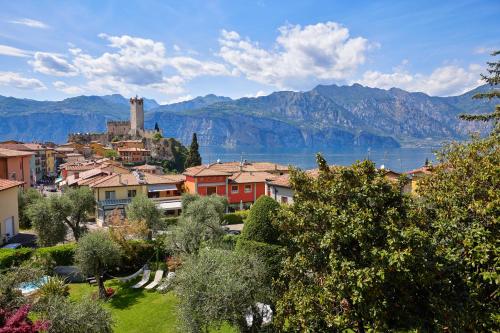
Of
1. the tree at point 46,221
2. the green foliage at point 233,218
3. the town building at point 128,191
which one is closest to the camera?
the tree at point 46,221

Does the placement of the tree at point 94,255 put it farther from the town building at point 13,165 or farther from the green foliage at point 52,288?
the town building at point 13,165

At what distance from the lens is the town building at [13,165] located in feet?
133

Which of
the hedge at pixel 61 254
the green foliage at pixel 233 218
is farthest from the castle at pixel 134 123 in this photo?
the hedge at pixel 61 254

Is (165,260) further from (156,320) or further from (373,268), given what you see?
(373,268)

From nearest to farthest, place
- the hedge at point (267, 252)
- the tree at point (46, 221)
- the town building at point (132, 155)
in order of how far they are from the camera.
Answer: the hedge at point (267, 252) → the tree at point (46, 221) → the town building at point (132, 155)

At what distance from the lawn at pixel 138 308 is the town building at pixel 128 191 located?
16.8 metres

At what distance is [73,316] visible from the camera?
11117 mm

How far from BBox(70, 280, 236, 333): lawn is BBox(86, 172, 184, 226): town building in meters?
16.8

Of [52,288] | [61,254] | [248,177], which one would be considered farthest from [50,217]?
[248,177]

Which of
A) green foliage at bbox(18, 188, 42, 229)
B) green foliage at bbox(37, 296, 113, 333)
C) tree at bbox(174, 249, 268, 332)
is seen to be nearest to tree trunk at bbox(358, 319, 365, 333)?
tree at bbox(174, 249, 268, 332)

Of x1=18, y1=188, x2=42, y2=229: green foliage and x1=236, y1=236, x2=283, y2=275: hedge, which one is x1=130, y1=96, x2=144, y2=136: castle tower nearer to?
x1=18, y1=188, x2=42, y2=229: green foliage

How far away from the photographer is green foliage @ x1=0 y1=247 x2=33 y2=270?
22688 mm

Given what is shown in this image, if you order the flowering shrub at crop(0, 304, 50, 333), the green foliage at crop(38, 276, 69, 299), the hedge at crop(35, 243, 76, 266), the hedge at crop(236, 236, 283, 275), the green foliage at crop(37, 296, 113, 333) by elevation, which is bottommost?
the hedge at crop(35, 243, 76, 266)

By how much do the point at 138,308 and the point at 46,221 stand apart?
1295 cm
